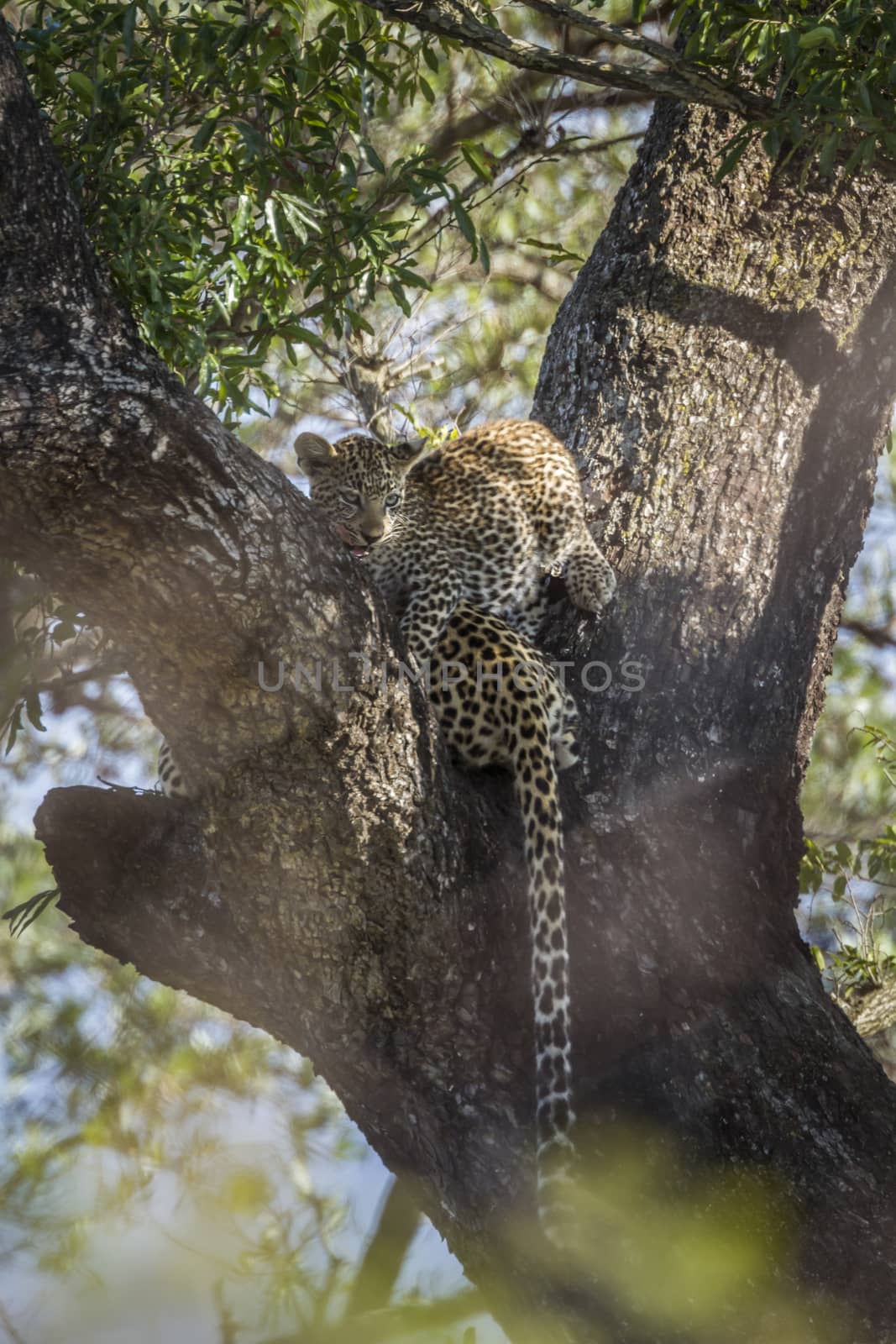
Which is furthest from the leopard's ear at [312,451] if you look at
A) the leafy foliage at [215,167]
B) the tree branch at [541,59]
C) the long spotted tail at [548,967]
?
the long spotted tail at [548,967]

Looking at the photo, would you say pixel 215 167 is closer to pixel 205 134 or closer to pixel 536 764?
pixel 205 134

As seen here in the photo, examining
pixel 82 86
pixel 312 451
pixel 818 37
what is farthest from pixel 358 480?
pixel 818 37

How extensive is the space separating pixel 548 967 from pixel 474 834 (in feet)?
1.26

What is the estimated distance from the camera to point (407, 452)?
5605 millimetres

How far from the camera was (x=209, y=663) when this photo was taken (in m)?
3.14

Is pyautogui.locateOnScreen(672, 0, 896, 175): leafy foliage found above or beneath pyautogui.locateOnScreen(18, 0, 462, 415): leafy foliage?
above

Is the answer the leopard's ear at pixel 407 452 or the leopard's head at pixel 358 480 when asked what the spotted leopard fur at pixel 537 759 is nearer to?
the leopard's head at pixel 358 480

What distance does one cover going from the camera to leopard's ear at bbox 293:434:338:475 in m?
5.83

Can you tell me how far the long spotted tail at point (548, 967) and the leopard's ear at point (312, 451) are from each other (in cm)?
228

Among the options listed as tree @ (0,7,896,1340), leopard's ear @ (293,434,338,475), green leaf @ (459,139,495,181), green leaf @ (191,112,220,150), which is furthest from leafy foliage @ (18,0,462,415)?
leopard's ear @ (293,434,338,475)

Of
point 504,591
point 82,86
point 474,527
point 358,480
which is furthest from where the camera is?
point 358,480

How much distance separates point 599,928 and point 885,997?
2.32 metres

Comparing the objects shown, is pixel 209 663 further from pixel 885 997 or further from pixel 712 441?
pixel 885 997

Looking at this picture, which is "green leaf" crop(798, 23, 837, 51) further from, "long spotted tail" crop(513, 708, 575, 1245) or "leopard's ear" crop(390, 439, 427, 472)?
"leopard's ear" crop(390, 439, 427, 472)
